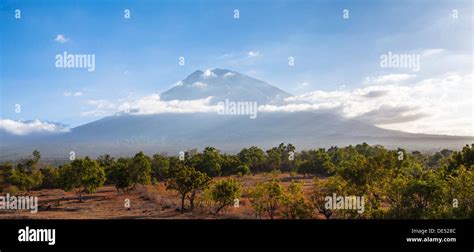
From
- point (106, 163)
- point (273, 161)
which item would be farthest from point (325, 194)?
point (106, 163)

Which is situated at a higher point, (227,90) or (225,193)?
(227,90)

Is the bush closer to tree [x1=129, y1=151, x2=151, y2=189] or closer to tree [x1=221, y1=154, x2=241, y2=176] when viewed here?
tree [x1=221, y1=154, x2=241, y2=176]

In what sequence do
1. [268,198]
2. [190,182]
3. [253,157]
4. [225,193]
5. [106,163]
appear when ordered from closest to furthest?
[268,198]
[225,193]
[190,182]
[253,157]
[106,163]

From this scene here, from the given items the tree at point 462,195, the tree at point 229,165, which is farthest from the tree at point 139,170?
the tree at point 462,195

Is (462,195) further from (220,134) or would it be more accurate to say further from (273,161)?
(220,134)

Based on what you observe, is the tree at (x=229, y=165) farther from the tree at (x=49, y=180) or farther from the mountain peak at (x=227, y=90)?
the mountain peak at (x=227, y=90)
